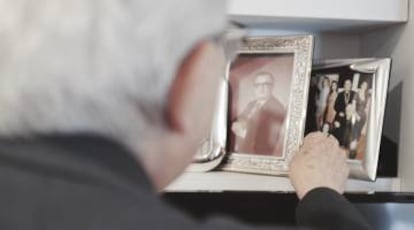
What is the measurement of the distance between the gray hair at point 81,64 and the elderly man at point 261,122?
2.54 ft

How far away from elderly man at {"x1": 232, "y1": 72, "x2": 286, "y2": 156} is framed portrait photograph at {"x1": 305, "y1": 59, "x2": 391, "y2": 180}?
0.06m

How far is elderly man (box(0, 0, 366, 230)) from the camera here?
53 centimetres

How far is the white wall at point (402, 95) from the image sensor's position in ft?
4.29

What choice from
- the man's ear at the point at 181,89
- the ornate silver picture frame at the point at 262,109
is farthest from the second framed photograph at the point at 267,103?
the man's ear at the point at 181,89

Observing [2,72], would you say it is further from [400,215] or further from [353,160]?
[400,215]

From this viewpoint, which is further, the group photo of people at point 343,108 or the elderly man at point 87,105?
the group photo of people at point 343,108

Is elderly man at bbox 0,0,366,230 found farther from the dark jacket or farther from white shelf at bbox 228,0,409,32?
white shelf at bbox 228,0,409,32

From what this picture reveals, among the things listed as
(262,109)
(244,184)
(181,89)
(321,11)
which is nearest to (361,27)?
(321,11)

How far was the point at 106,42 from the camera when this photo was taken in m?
0.55

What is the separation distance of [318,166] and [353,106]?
9.5 inches

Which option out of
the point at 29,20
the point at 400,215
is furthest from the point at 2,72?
the point at 400,215

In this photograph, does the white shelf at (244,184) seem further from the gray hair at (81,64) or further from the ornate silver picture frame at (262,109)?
the gray hair at (81,64)

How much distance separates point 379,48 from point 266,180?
0.35m

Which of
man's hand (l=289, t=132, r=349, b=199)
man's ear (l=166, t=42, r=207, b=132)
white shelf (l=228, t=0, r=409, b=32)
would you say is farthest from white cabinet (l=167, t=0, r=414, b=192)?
man's ear (l=166, t=42, r=207, b=132)
